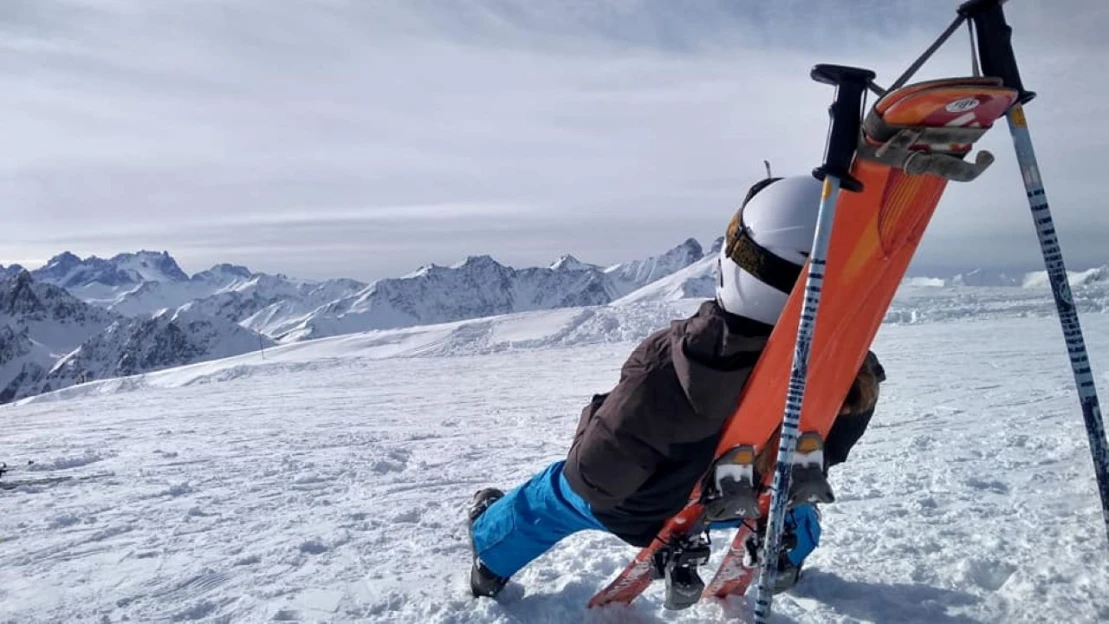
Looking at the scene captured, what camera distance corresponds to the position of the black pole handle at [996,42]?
169cm

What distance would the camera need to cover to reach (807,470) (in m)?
2.23

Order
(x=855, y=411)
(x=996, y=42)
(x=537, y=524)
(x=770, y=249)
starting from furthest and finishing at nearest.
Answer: (x=537, y=524) → (x=855, y=411) → (x=770, y=249) → (x=996, y=42)

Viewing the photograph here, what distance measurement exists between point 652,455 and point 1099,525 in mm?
2745

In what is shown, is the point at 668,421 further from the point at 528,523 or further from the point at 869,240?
the point at 528,523

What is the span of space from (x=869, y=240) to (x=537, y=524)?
1.80 m

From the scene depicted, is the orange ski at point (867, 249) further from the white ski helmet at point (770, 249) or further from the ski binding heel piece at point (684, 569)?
the ski binding heel piece at point (684, 569)

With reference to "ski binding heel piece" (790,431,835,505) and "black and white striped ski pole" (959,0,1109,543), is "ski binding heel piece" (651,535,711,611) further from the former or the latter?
"black and white striped ski pole" (959,0,1109,543)

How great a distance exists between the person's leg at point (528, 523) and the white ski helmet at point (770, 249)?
1046 mm

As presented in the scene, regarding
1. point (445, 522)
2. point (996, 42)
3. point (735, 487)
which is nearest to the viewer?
point (996, 42)

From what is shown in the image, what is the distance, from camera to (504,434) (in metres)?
7.48

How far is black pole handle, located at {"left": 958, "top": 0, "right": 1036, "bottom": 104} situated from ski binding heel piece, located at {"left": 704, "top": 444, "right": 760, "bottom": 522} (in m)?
1.22

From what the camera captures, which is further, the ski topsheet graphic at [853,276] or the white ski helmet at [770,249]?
the white ski helmet at [770,249]

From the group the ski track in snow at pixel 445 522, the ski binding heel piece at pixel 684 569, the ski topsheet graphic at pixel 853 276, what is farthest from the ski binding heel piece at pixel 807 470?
the ski track in snow at pixel 445 522

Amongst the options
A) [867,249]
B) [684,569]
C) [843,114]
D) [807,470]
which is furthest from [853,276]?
[684,569]
